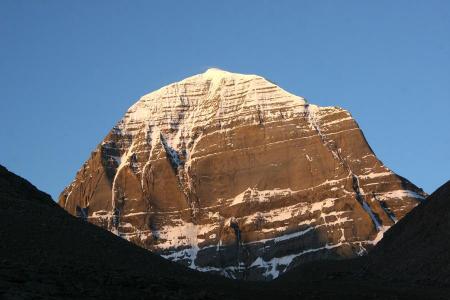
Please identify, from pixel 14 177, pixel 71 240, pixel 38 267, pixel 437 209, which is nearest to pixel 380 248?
pixel 437 209

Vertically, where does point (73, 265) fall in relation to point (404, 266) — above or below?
below

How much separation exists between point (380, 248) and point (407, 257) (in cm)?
1116

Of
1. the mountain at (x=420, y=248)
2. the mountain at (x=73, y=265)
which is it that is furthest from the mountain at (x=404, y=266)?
the mountain at (x=73, y=265)

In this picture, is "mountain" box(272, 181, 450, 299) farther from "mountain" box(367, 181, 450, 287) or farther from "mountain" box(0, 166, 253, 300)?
"mountain" box(0, 166, 253, 300)

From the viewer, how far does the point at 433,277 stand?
85.0m

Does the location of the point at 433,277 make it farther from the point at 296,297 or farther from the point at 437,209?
the point at 296,297

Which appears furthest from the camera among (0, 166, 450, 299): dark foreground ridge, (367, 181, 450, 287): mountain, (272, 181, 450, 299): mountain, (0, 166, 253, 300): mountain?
(367, 181, 450, 287): mountain

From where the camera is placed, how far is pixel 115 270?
59.7 meters

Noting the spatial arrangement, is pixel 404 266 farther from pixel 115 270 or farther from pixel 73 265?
pixel 73 265

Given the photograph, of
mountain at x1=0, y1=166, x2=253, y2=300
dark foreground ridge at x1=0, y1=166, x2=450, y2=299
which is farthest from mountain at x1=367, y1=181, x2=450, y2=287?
mountain at x1=0, y1=166, x2=253, y2=300

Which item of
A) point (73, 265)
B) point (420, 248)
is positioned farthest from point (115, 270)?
point (420, 248)

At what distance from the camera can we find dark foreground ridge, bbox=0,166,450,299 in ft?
173

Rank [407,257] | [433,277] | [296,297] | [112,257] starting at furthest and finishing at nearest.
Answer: [407,257] < [433,277] < [112,257] < [296,297]

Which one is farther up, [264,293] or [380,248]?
[380,248]
